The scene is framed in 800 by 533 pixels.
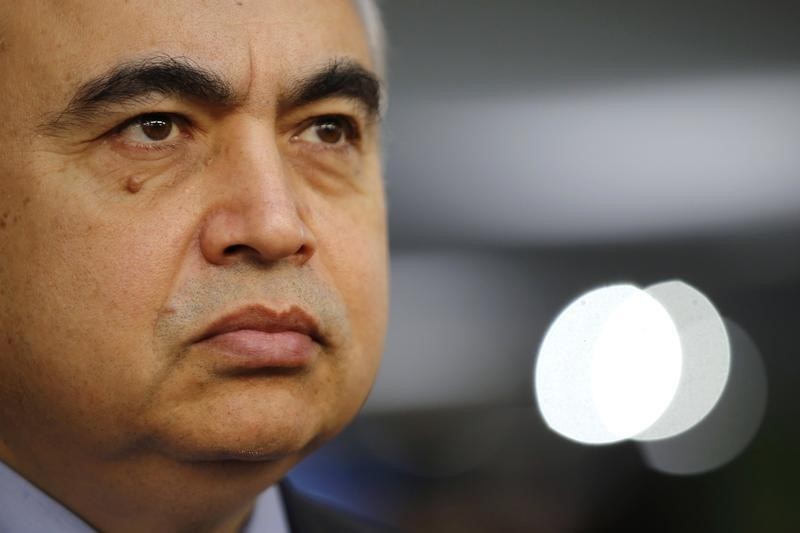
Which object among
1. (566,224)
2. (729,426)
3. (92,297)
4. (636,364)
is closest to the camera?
(92,297)

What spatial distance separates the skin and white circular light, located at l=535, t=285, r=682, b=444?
75 cm

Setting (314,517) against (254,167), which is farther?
(314,517)

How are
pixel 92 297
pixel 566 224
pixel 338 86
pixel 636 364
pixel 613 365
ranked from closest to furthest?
pixel 92 297
pixel 338 86
pixel 613 365
pixel 636 364
pixel 566 224

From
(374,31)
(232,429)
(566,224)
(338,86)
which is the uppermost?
(566,224)

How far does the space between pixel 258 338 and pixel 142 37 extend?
353 mm

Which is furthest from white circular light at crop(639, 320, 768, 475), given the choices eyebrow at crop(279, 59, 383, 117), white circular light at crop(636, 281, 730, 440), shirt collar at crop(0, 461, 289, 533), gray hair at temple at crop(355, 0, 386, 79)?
shirt collar at crop(0, 461, 289, 533)

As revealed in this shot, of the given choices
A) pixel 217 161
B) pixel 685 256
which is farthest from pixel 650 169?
pixel 217 161

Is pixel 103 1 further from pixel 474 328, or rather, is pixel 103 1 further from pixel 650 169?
pixel 474 328

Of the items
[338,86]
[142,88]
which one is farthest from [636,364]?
[142,88]

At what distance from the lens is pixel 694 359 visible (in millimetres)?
2348

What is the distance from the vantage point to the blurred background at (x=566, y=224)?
265 centimetres

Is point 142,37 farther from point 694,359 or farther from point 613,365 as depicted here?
point 694,359

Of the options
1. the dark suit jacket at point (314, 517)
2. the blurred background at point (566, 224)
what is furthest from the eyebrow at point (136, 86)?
the blurred background at point (566, 224)

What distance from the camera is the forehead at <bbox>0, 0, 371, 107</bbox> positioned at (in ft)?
3.74
